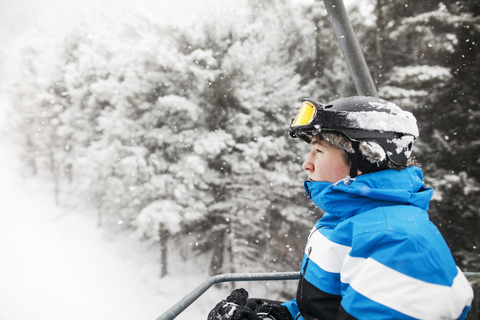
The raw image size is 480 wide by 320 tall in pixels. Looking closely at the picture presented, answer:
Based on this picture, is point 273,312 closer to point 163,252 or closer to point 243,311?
point 243,311

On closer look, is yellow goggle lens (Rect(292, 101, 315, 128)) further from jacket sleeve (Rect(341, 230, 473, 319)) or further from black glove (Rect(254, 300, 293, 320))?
black glove (Rect(254, 300, 293, 320))

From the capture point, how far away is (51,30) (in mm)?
17891

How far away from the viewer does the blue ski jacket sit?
2.44 ft

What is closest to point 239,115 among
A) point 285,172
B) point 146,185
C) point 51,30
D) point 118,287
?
point 285,172

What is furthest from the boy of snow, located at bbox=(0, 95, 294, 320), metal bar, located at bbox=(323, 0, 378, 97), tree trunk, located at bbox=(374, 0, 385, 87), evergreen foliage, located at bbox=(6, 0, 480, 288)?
snow, located at bbox=(0, 95, 294, 320)

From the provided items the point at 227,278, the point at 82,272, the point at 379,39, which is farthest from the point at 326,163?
the point at 82,272

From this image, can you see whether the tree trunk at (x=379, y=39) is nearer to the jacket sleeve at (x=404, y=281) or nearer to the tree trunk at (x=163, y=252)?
the jacket sleeve at (x=404, y=281)

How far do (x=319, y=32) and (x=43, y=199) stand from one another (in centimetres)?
2381

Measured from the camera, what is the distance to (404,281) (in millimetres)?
757

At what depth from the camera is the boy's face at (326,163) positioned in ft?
3.97

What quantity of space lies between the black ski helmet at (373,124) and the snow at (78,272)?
11.6m

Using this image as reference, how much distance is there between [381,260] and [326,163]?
1.81ft

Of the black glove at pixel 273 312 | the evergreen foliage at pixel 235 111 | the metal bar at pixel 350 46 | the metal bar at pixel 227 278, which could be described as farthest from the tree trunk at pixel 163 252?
the metal bar at pixel 350 46

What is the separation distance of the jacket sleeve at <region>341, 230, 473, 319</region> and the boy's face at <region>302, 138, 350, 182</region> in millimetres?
398
